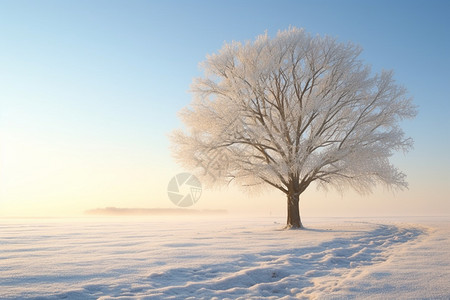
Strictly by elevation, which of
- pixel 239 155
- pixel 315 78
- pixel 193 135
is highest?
pixel 315 78

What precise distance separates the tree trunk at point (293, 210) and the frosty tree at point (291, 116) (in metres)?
0.05

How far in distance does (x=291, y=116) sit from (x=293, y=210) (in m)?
5.11

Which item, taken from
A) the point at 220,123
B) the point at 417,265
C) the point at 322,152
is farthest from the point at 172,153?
the point at 417,265

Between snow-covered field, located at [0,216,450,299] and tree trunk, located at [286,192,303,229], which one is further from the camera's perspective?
tree trunk, located at [286,192,303,229]

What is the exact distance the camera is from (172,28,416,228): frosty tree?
15.6 metres

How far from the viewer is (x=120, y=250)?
7.92 m

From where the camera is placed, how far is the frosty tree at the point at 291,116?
1559 cm

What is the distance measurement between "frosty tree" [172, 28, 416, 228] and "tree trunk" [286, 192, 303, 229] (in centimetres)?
5

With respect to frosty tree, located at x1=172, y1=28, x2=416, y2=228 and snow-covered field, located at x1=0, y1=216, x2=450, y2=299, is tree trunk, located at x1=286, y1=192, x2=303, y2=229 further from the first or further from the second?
snow-covered field, located at x1=0, y1=216, x2=450, y2=299

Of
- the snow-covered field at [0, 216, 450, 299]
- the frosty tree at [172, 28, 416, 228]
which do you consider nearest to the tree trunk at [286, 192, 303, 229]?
the frosty tree at [172, 28, 416, 228]

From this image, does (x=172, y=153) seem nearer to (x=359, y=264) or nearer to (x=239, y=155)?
(x=239, y=155)

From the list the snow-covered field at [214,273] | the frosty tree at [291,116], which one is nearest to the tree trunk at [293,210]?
the frosty tree at [291,116]

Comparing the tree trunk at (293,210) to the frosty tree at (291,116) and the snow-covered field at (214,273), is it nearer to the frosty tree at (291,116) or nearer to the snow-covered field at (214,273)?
the frosty tree at (291,116)

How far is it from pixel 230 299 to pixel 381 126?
50.4 ft
